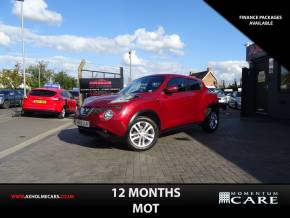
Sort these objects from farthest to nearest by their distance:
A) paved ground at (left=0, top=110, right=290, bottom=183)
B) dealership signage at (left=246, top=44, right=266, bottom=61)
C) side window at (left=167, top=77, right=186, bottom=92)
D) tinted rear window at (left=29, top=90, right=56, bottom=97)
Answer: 1. dealership signage at (left=246, top=44, right=266, bottom=61)
2. tinted rear window at (left=29, top=90, right=56, bottom=97)
3. side window at (left=167, top=77, right=186, bottom=92)
4. paved ground at (left=0, top=110, right=290, bottom=183)

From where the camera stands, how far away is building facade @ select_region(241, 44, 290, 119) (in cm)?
1495

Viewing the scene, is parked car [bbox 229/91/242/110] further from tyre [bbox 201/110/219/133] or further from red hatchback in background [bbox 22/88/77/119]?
tyre [bbox 201/110/219/133]

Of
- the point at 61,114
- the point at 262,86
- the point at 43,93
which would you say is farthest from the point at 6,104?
the point at 262,86

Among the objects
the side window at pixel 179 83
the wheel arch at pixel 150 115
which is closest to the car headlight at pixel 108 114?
the wheel arch at pixel 150 115

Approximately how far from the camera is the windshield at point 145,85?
26.2 feet

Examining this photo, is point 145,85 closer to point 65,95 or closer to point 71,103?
point 65,95

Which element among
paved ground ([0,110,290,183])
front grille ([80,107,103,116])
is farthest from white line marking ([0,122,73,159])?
front grille ([80,107,103,116])

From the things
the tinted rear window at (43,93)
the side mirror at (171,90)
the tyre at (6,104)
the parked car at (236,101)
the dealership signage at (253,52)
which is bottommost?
the tyre at (6,104)

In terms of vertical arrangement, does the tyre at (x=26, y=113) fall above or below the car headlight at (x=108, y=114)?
below

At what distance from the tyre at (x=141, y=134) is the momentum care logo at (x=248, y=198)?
3.75 m

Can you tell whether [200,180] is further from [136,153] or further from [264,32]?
[264,32]

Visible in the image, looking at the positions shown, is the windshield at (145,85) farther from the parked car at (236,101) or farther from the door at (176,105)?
the parked car at (236,101)

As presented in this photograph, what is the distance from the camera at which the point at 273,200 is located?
3547 mm

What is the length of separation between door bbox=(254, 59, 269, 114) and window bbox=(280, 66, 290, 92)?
5.06 feet
